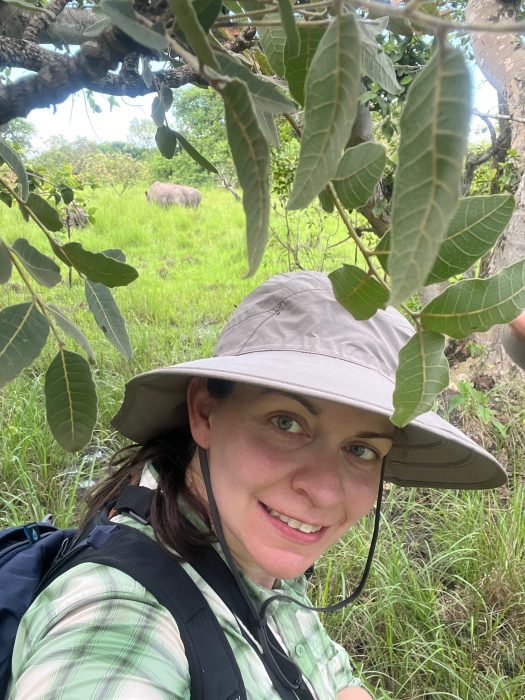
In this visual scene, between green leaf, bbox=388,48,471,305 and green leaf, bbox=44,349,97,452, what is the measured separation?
0.99 feet

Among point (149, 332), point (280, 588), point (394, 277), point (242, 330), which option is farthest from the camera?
point (149, 332)

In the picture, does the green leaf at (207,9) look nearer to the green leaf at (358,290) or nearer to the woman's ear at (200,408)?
the green leaf at (358,290)

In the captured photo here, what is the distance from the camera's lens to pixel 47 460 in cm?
205

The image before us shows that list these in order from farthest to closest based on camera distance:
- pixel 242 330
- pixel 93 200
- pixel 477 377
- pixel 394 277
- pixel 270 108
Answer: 1. pixel 93 200
2. pixel 477 377
3. pixel 242 330
4. pixel 270 108
5. pixel 394 277

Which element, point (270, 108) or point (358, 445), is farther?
point (358, 445)

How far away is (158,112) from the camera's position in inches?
20.7

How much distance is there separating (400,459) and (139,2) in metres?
0.87

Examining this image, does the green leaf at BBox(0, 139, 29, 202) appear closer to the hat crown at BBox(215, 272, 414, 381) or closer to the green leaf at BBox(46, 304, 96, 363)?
the green leaf at BBox(46, 304, 96, 363)

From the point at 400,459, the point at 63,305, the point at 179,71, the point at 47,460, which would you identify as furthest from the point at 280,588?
the point at 63,305

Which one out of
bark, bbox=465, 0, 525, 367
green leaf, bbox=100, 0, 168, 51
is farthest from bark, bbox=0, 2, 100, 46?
bark, bbox=465, 0, 525, 367

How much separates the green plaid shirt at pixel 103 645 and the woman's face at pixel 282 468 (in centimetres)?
13

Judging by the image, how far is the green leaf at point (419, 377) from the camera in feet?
1.10

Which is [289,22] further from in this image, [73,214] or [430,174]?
[73,214]

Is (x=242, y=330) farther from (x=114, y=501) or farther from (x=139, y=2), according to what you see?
(x=139, y=2)
